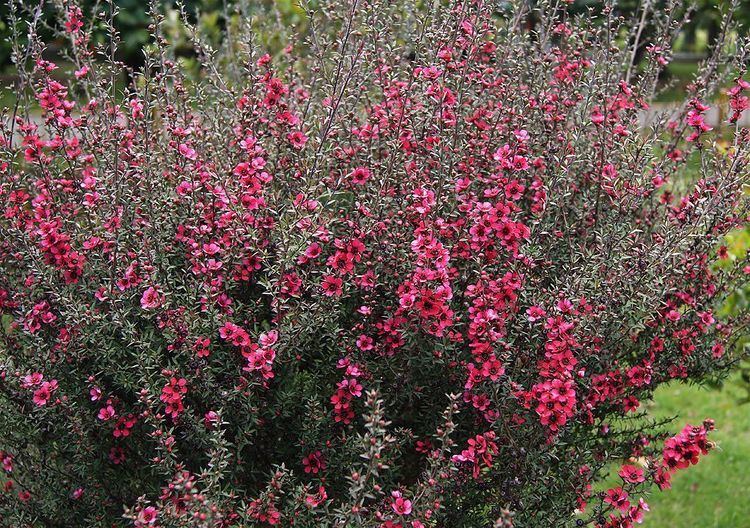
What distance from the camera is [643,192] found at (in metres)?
2.98

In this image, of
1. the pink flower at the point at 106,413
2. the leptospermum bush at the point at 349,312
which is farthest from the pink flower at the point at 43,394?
the pink flower at the point at 106,413

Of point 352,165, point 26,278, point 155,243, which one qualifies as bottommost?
point 26,278

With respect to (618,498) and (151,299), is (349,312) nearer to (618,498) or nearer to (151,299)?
(151,299)

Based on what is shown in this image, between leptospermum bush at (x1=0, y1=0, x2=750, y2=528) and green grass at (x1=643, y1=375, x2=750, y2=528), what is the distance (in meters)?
1.50

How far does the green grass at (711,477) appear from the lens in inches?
179

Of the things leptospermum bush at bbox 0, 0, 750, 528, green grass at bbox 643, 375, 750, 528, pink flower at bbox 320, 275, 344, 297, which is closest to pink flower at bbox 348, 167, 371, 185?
leptospermum bush at bbox 0, 0, 750, 528

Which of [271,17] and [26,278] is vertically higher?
[271,17]

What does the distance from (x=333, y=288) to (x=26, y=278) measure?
4.00 ft

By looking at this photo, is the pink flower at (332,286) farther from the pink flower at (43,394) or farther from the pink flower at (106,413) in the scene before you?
the pink flower at (43,394)

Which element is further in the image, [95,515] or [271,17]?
[271,17]

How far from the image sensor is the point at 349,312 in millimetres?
2861

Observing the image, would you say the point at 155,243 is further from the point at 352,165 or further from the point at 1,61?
the point at 1,61

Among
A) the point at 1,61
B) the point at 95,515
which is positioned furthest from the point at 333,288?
the point at 1,61

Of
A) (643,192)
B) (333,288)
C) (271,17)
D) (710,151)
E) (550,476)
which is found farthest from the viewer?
(271,17)
